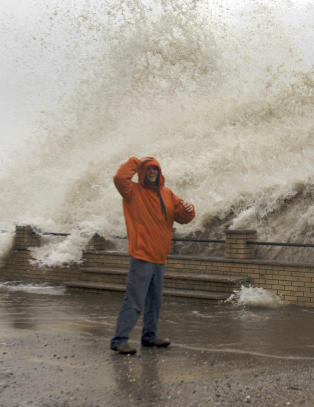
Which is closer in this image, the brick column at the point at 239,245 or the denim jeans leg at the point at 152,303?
the denim jeans leg at the point at 152,303

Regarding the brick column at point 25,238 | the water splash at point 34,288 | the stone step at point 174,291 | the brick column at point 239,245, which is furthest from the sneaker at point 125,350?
the brick column at point 25,238

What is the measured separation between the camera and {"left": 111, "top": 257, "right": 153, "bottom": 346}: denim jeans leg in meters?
5.07

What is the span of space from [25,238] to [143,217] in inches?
264

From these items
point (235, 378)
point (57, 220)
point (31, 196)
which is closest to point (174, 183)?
point (57, 220)

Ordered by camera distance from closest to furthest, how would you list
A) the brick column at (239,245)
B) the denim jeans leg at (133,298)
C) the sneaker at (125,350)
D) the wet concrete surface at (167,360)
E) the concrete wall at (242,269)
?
the wet concrete surface at (167,360)
the sneaker at (125,350)
the denim jeans leg at (133,298)
the concrete wall at (242,269)
the brick column at (239,245)

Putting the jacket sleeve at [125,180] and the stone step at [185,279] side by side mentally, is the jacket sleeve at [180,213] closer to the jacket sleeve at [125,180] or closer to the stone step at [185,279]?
the jacket sleeve at [125,180]

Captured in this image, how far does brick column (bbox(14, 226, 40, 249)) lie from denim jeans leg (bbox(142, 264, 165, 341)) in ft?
21.3

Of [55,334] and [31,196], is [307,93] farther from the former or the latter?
[55,334]

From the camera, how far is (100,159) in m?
14.8

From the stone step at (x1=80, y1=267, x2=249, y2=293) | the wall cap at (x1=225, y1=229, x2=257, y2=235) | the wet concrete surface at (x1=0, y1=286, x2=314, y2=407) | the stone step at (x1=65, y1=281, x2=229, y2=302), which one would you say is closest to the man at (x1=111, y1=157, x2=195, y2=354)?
the wet concrete surface at (x1=0, y1=286, x2=314, y2=407)

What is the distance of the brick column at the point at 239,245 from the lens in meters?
8.59

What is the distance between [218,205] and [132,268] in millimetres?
5588

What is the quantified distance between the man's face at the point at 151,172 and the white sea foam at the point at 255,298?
3.40 metres

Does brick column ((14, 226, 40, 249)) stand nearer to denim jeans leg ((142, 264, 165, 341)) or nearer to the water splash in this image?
the water splash
